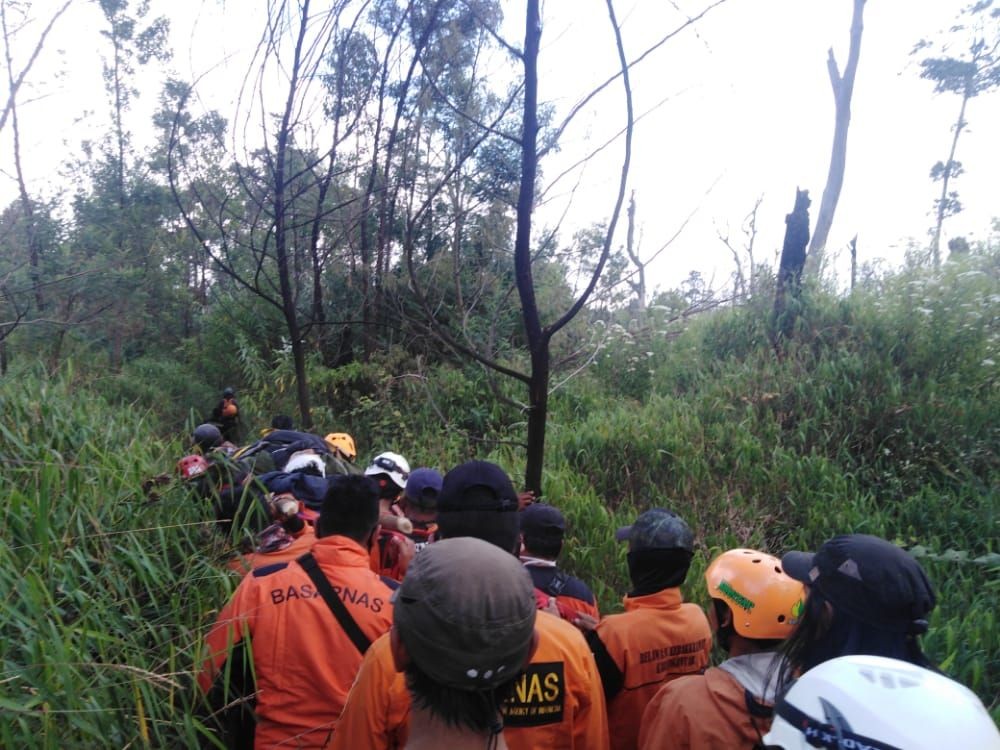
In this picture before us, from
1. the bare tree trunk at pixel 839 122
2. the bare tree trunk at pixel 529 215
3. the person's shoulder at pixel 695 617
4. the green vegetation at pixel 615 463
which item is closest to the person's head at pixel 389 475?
the green vegetation at pixel 615 463

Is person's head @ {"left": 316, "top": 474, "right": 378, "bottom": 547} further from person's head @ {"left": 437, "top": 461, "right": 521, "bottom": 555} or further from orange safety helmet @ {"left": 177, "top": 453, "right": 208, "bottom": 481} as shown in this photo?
orange safety helmet @ {"left": 177, "top": 453, "right": 208, "bottom": 481}

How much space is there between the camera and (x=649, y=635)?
7.66 feet

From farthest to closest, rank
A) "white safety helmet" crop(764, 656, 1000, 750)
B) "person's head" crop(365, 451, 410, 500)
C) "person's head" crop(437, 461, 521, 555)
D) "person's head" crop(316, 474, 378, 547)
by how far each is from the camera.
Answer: "person's head" crop(365, 451, 410, 500) < "person's head" crop(316, 474, 378, 547) < "person's head" crop(437, 461, 521, 555) < "white safety helmet" crop(764, 656, 1000, 750)

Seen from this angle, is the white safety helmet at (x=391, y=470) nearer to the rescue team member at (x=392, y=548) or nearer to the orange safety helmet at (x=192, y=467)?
the rescue team member at (x=392, y=548)

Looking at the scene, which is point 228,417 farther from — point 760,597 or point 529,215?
point 760,597

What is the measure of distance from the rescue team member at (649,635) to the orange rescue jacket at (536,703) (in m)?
0.37

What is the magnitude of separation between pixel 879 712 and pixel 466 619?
65 centimetres

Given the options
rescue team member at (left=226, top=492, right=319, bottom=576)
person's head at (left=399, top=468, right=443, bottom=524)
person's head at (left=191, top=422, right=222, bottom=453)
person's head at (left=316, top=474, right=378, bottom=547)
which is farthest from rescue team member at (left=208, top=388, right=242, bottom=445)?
person's head at (left=316, top=474, right=378, bottom=547)

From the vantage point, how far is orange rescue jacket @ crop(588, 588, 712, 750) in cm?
231

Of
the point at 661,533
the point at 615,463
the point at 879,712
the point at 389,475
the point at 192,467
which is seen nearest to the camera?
the point at 879,712

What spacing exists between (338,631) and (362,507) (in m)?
0.44

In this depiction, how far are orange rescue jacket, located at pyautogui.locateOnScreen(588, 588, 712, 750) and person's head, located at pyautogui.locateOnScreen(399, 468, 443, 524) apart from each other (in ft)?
5.09

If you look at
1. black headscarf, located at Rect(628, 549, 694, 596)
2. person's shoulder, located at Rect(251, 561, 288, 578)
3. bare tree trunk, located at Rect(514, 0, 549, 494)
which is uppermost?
bare tree trunk, located at Rect(514, 0, 549, 494)

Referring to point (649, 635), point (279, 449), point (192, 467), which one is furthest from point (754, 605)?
point (279, 449)
